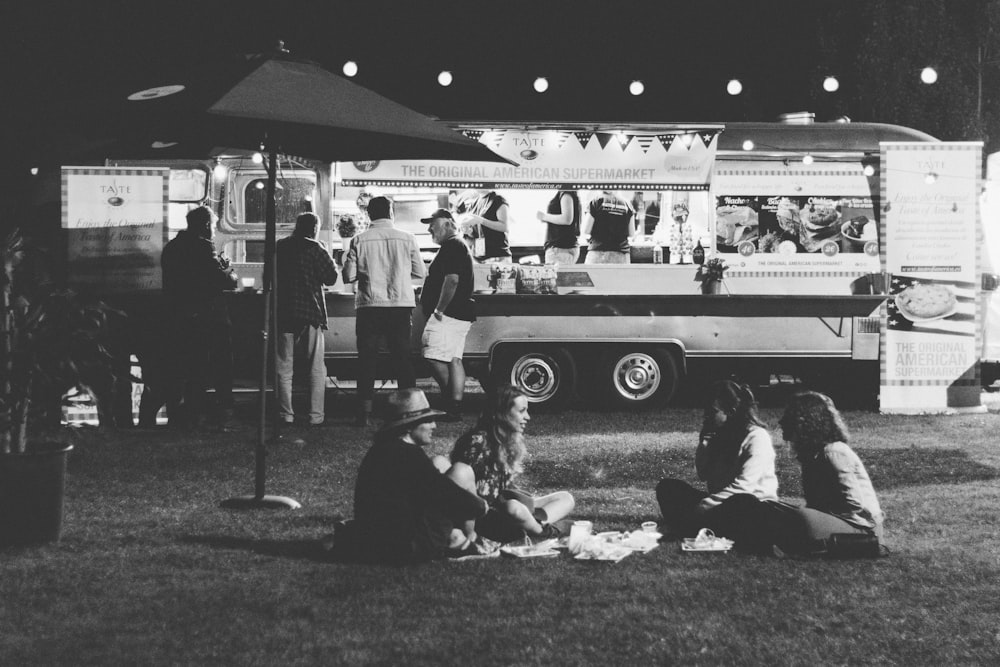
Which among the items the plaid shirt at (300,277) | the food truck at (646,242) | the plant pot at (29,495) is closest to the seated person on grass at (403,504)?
the plant pot at (29,495)

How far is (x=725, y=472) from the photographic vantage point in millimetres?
6422

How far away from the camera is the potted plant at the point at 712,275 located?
37.0 ft

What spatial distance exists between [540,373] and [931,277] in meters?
3.68

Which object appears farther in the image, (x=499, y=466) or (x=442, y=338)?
(x=442, y=338)

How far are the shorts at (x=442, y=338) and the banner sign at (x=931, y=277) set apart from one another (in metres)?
4.04

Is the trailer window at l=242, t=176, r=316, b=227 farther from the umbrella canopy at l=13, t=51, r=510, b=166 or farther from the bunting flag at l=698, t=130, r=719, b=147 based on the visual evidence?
the umbrella canopy at l=13, t=51, r=510, b=166

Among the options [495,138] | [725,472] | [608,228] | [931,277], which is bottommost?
[725,472]

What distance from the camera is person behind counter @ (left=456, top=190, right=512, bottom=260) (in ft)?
37.7

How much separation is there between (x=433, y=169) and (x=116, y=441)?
151 inches

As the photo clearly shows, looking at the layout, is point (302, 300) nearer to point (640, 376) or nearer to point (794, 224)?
point (640, 376)

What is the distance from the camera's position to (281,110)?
6.13 m

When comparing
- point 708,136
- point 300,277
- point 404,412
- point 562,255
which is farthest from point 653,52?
point 404,412

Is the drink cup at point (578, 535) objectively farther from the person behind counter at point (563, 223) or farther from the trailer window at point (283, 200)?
the trailer window at point (283, 200)

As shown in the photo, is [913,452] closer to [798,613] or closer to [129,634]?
[798,613]
